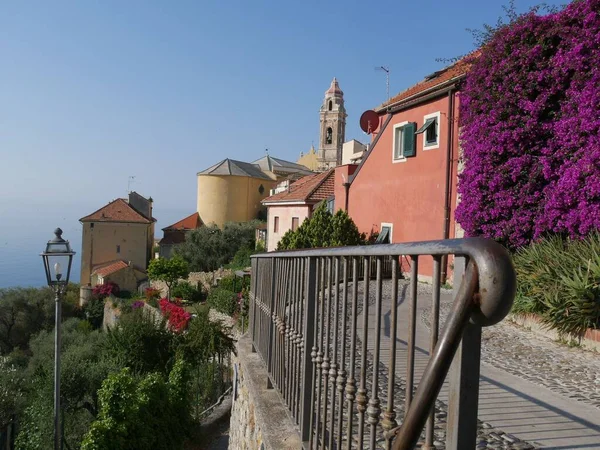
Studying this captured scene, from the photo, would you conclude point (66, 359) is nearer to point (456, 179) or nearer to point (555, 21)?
point (456, 179)

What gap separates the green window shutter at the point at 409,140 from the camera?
14.7 m

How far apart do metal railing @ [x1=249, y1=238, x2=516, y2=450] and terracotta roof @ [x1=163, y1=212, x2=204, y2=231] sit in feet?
146

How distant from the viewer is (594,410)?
371cm

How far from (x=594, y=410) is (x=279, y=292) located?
258 cm

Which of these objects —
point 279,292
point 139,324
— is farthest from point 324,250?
point 139,324

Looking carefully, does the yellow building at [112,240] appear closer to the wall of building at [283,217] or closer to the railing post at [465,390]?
the wall of building at [283,217]

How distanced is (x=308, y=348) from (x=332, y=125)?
55.1 meters

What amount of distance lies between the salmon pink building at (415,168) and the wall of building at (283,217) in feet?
19.1

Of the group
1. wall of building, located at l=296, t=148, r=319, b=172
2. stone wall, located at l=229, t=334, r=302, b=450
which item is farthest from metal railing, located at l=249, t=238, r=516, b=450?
wall of building, located at l=296, t=148, r=319, b=172

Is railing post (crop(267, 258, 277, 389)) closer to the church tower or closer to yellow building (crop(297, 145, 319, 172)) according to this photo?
the church tower

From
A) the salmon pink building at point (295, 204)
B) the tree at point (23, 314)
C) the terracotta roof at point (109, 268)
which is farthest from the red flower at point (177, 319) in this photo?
the terracotta roof at point (109, 268)

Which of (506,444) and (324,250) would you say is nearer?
(324,250)

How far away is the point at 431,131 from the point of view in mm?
14148

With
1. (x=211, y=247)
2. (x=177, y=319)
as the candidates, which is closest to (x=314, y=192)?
(x=177, y=319)
